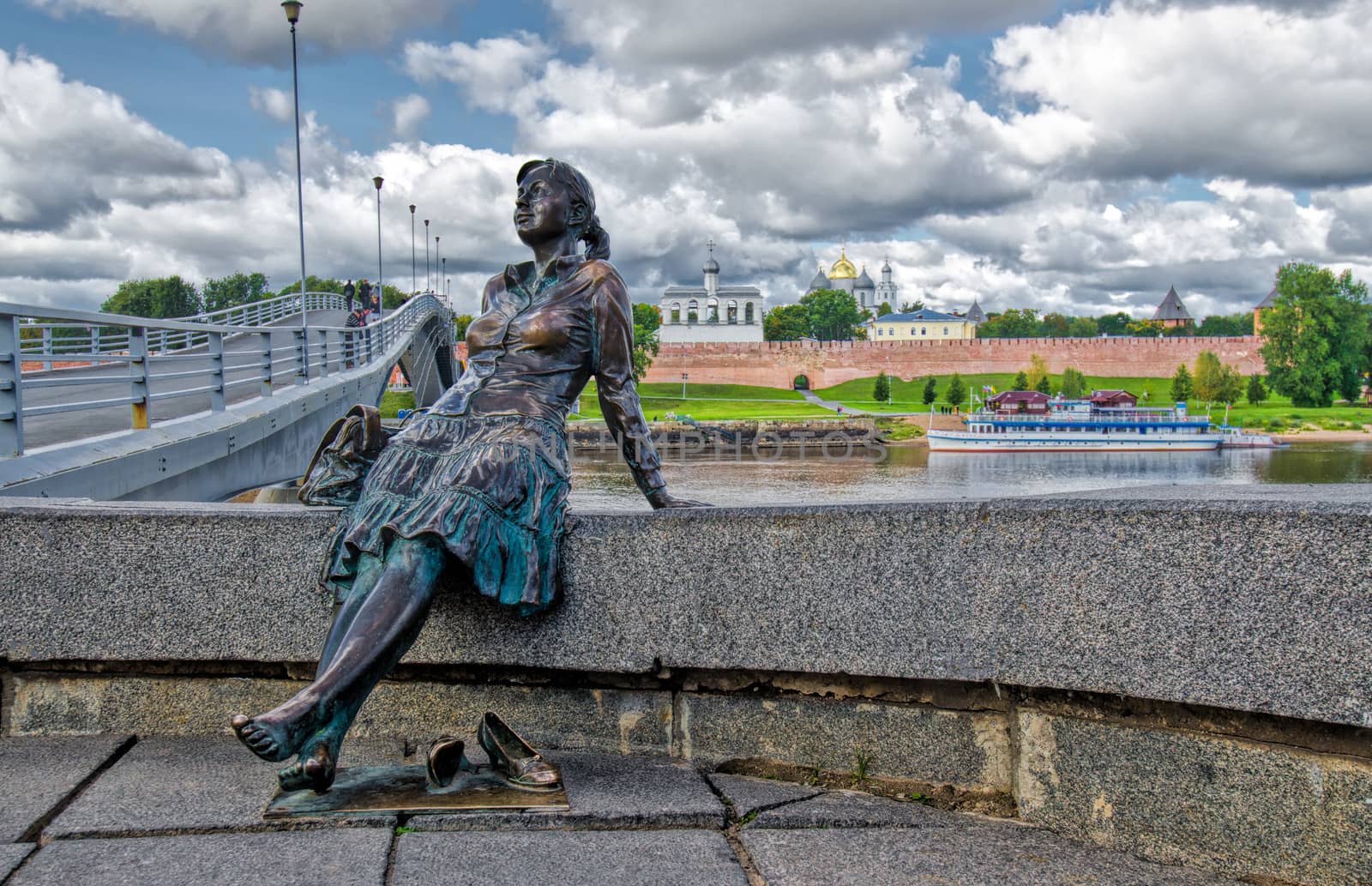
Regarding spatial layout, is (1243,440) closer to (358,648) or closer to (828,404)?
(828,404)

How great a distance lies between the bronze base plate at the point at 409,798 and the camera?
2.17 metres

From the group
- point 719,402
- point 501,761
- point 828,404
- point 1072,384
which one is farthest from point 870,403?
point 501,761

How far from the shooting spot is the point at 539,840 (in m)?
2.10

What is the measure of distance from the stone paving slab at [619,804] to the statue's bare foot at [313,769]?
0.20 m

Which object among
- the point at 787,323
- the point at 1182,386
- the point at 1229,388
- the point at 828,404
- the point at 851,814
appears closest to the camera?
the point at 851,814

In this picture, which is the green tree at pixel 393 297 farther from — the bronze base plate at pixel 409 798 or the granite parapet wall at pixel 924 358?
the bronze base plate at pixel 409 798

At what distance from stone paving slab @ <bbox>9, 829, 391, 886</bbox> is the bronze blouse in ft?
3.71

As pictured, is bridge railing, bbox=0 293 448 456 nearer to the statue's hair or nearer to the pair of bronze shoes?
the statue's hair

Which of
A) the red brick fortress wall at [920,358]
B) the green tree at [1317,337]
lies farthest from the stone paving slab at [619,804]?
the red brick fortress wall at [920,358]

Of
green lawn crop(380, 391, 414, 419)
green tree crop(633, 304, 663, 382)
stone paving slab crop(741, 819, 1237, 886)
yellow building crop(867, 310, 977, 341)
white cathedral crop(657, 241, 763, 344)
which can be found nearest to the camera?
stone paving slab crop(741, 819, 1237, 886)

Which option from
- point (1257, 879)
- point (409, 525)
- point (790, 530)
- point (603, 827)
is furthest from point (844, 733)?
point (409, 525)

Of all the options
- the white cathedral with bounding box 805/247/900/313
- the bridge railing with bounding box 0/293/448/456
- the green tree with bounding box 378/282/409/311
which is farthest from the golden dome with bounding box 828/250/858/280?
the bridge railing with bounding box 0/293/448/456

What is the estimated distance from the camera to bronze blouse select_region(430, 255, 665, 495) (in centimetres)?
287

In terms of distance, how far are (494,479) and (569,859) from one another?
2.90 feet
